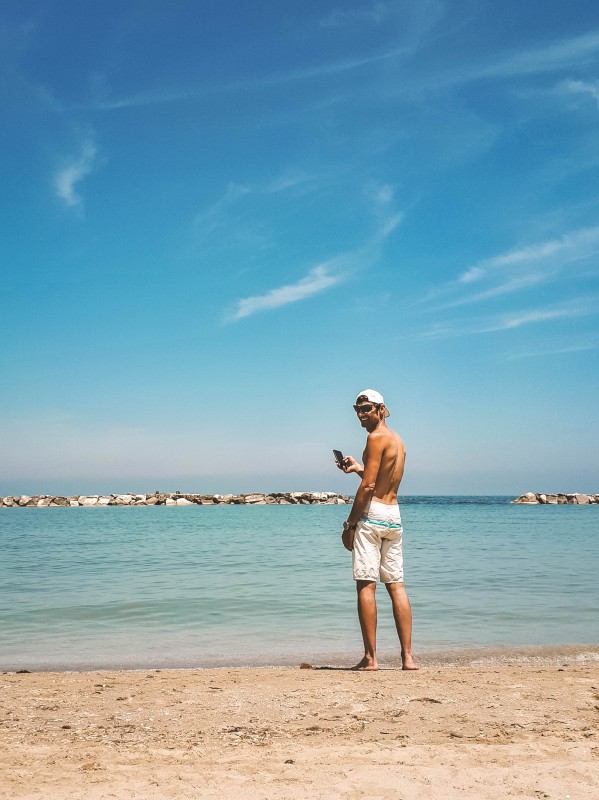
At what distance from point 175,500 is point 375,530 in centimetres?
6641

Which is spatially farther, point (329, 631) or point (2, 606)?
point (2, 606)

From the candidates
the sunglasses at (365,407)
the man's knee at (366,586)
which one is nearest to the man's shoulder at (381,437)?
the sunglasses at (365,407)

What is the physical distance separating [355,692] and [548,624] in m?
4.23

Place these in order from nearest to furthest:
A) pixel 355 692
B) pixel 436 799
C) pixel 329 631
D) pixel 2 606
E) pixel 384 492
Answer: pixel 436 799
pixel 355 692
pixel 384 492
pixel 329 631
pixel 2 606

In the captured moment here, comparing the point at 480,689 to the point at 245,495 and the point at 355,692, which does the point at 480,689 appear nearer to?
the point at 355,692

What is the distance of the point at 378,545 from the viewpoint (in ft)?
19.0

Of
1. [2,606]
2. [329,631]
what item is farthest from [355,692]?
[2,606]

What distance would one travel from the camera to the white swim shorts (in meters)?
5.69

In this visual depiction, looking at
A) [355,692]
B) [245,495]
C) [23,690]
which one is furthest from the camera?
[245,495]

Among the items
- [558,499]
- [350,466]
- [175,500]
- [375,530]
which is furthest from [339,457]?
[558,499]

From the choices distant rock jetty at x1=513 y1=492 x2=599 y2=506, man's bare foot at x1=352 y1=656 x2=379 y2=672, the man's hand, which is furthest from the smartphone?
distant rock jetty at x1=513 y1=492 x2=599 y2=506

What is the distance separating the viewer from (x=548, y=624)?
8.12 m

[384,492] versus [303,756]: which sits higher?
[384,492]

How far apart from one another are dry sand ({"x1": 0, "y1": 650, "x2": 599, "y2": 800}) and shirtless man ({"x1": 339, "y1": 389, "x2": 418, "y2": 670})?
42 cm
